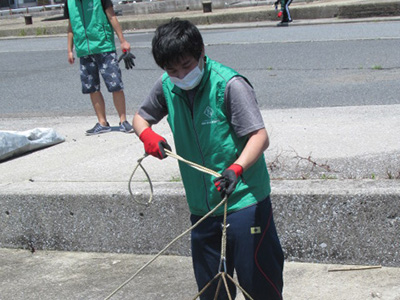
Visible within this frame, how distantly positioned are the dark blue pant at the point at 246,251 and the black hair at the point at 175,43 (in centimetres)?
67

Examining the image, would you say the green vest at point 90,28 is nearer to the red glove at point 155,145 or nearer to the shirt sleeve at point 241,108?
the red glove at point 155,145

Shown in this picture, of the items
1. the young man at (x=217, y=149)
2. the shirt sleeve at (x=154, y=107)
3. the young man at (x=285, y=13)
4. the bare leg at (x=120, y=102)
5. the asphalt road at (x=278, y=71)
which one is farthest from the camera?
the young man at (x=285, y=13)

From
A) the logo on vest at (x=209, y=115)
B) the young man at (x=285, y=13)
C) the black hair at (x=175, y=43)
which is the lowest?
the young man at (x=285, y=13)

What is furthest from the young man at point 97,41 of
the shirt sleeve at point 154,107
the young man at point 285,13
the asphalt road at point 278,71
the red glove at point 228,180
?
the young man at point 285,13

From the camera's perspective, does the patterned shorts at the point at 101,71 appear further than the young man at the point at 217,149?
Yes

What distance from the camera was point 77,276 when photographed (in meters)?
4.00

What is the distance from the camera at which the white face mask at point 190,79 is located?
2.53 m

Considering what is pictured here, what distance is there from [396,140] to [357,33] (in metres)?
8.78

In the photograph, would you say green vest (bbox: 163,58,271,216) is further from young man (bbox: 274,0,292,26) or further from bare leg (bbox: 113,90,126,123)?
young man (bbox: 274,0,292,26)

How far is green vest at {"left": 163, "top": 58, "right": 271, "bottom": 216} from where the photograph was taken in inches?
102

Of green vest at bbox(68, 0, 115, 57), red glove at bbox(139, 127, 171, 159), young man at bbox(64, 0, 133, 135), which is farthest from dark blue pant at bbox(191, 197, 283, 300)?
green vest at bbox(68, 0, 115, 57)

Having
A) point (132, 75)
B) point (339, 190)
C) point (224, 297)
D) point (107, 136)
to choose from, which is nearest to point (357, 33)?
point (132, 75)

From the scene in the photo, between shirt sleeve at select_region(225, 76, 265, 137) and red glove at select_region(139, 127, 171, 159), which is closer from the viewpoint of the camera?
Result: shirt sleeve at select_region(225, 76, 265, 137)

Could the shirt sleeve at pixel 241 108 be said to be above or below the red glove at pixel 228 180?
above
